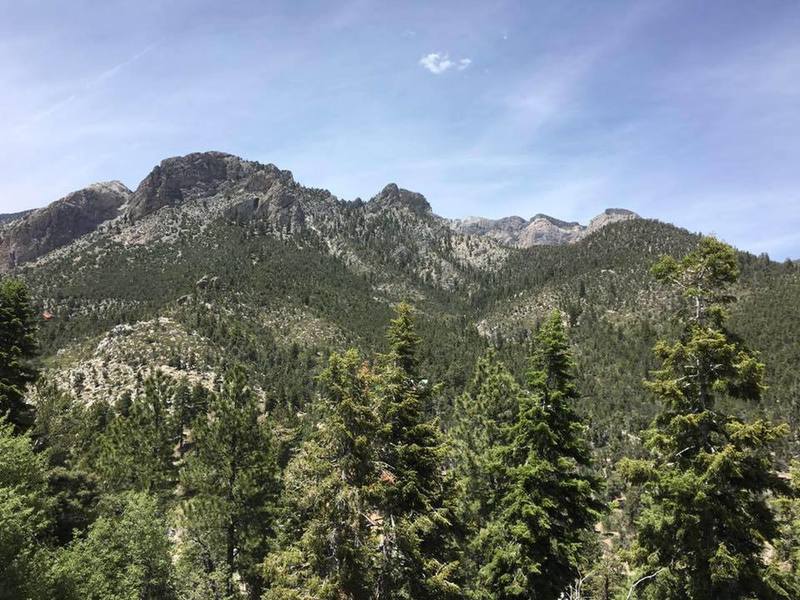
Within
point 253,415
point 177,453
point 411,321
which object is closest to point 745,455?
point 411,321

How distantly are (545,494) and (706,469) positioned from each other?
21.0 ft

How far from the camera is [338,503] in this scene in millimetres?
13836

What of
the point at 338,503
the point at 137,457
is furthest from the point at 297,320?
the point at 338,503

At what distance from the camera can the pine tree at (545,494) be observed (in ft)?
56.6

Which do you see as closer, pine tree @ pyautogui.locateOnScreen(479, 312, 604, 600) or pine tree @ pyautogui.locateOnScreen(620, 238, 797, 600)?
pine tree @ pyautogui.locateOnScreen(620, 238, 797, 600)

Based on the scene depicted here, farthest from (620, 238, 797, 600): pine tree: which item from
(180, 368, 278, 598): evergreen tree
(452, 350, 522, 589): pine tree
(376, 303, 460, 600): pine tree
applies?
(180, 368, 278, 598): evergreen tree

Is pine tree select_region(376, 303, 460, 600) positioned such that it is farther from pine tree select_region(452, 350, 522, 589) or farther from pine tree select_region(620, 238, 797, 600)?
pine tree select_region(620, 238, 797, 600)

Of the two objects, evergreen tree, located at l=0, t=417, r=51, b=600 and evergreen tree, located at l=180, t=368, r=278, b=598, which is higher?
evergreen tree, located at l=0, t=417, r=51, b=600

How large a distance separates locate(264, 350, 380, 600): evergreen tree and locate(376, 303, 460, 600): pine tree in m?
0.72

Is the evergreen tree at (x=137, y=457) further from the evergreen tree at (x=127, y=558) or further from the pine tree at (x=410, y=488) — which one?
the pine tree at (x=410, y=488)

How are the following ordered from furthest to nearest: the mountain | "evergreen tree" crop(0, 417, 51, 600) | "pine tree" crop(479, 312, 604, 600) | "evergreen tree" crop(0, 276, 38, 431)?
the mountain, "evergreen tree" crop(0, 276, 38, 431), "pine tree" crop(479, 312, 604, 600), "evergreen tree" crop(0, 417, 51, 600)

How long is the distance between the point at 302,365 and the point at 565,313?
334ft

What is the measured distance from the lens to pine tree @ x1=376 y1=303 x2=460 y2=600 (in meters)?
15.1

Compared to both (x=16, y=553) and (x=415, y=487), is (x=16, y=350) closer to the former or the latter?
(x=16, y=553)
